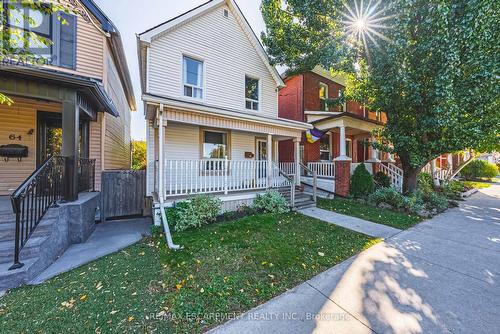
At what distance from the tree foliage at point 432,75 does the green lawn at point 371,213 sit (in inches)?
109

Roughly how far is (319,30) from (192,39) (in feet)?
21.7

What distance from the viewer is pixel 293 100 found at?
43.4 feet

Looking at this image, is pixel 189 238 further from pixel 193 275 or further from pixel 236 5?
pixel 236 5

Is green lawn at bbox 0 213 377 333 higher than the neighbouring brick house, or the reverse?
the neighbouring brick house

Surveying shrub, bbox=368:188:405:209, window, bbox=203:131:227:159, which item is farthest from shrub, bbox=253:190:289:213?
shrub, bbox=368:188:405:209

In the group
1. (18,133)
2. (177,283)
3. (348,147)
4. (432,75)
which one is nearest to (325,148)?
(348,147)

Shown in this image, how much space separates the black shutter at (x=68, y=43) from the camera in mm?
7016

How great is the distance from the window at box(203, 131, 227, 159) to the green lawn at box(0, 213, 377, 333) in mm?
4401

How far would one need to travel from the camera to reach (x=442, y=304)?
3062 millimetres

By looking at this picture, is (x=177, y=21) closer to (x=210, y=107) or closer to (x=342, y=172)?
(x=210, y=107)

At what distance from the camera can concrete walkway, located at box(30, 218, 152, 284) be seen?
168 inches

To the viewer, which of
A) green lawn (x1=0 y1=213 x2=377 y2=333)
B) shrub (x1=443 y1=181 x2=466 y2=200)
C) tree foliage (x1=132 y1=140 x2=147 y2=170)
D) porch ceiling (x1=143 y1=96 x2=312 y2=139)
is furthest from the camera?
tree foliage (x1=132 y1=140 x2=147 y2=170)

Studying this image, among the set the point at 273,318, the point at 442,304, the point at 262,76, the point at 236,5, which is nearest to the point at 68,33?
the point at 236,5

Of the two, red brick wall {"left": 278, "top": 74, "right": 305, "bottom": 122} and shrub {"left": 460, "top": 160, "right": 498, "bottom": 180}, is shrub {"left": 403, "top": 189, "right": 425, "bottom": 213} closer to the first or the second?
red brick wall {"left": 278, "top": 74, "right": 305, "bottom": 122}
